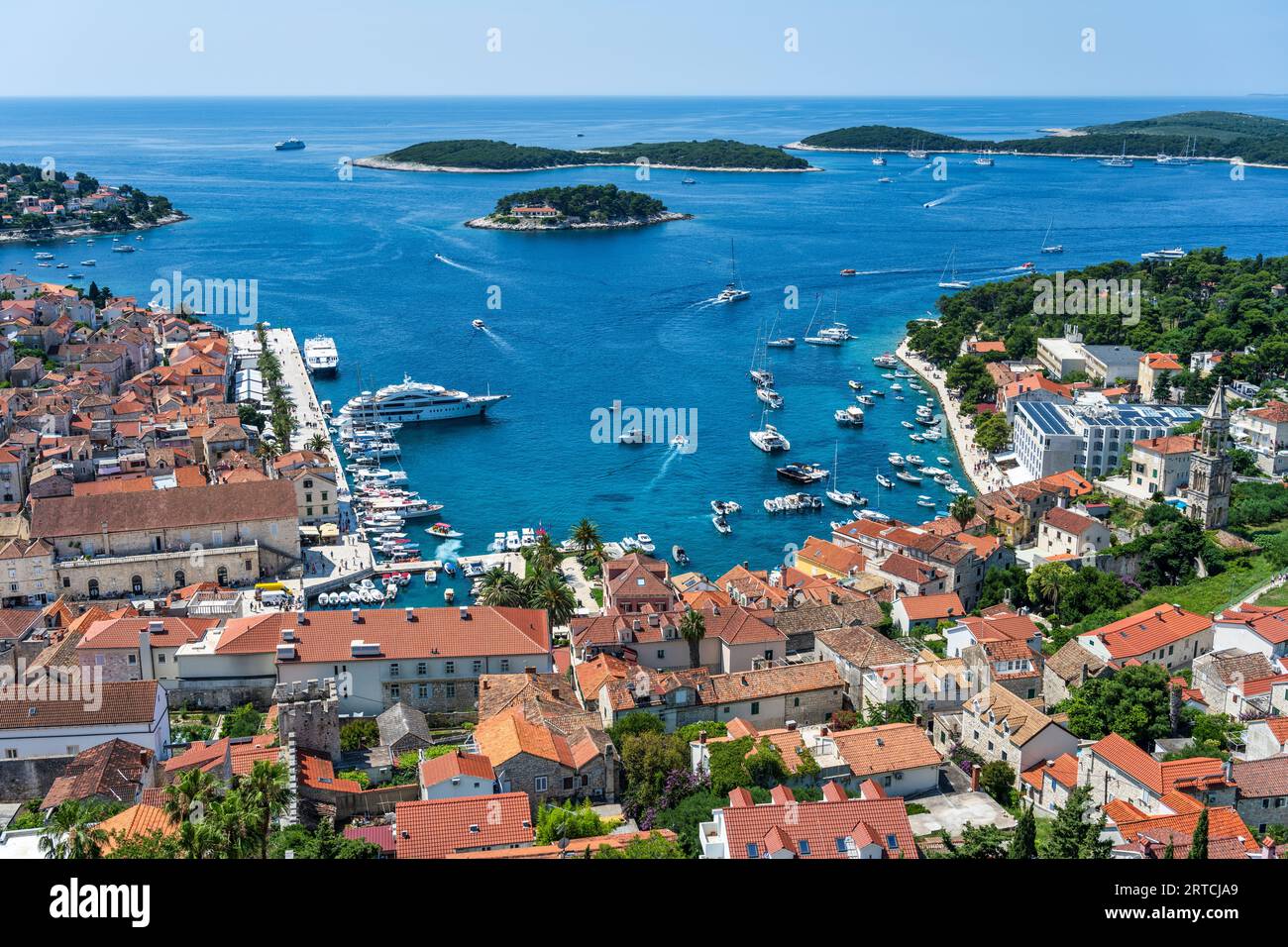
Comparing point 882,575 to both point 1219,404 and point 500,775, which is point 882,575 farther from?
point 500,775

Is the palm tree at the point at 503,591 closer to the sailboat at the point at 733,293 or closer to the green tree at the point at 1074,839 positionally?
the green tree at the point at 1074,839

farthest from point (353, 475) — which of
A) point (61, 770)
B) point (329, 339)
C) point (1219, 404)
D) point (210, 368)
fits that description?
point (1219, 404)


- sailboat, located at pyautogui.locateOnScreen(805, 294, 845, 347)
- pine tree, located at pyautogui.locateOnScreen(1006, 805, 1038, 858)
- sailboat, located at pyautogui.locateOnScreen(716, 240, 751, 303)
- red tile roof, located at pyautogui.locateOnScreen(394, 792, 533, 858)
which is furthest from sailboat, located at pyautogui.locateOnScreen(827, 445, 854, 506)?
sailboat, located at pyautogui.locateOnScreen(716, 240, 751, 303)

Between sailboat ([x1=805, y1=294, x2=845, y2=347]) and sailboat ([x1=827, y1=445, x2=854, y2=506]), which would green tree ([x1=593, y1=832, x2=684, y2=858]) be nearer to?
sailboat ([x1=827, y1=445, x2=854, y2=506])

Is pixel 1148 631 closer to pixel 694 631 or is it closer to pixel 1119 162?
pixel 694 631

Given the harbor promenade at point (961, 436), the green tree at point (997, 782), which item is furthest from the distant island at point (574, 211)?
the green tree at point (997, 782)

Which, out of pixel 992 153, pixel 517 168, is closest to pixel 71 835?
pixel 517 168
